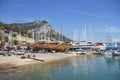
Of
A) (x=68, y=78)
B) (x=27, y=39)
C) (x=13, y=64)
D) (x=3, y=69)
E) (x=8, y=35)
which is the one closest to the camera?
(x=68, y=78)

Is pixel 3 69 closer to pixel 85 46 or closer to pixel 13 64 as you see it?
pixel 13 64

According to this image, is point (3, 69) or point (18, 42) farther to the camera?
point (18, 42)

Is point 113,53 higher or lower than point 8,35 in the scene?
lower

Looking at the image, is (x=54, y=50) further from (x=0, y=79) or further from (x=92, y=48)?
(x=0, y=79)

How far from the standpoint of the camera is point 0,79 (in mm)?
34312

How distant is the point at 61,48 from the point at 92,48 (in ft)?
152

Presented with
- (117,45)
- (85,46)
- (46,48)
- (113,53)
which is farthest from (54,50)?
(85,46)

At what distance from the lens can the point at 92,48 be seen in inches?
6009

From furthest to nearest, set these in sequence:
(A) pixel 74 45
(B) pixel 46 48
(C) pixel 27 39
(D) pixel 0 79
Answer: (C) pixel 27 39 → (A) pixel 74 45 → (B) pixel 46 48 → (D) pixel 0 79

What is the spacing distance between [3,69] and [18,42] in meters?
102

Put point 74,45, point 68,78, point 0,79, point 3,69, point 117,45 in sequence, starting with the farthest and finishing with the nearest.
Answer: point 74,45, point 117,45, point 3,69, point 68,78, point 0,79

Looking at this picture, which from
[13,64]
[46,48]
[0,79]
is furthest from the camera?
[46,48]

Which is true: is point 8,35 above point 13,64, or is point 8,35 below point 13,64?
above

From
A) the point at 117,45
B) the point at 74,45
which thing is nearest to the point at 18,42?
the point at 74,45
